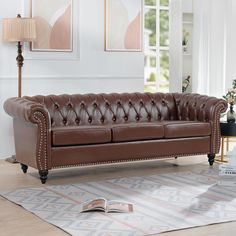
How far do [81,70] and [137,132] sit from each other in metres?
1.56

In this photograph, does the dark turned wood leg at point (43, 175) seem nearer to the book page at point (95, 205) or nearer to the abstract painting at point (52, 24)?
the book page at point (95, 205)

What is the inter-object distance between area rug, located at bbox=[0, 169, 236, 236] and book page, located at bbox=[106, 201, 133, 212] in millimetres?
45

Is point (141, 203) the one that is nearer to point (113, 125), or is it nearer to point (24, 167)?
point (113, 125)

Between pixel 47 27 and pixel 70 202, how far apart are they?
281cm

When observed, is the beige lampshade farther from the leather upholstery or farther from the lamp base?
the lamp base

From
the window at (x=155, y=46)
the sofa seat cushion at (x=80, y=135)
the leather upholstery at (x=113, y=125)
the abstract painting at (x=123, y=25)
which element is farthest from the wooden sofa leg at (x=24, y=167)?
the window at (x=155, y=46)

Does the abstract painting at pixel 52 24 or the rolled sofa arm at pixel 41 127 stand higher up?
the abstract painting at pixel 52 24

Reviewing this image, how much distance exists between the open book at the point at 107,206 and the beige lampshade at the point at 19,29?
2.50m

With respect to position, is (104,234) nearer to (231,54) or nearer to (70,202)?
(70,202)

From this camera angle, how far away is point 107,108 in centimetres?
636

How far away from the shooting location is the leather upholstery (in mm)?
5406

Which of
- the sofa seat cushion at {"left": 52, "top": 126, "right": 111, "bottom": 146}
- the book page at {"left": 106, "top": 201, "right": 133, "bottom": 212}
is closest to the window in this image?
the sofa seat cushion at {"left": 52, "top": 126, "right": 111, "bottom": 146}

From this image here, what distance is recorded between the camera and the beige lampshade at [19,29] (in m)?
6.25

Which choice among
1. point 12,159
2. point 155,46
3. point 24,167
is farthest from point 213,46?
point 24,167
